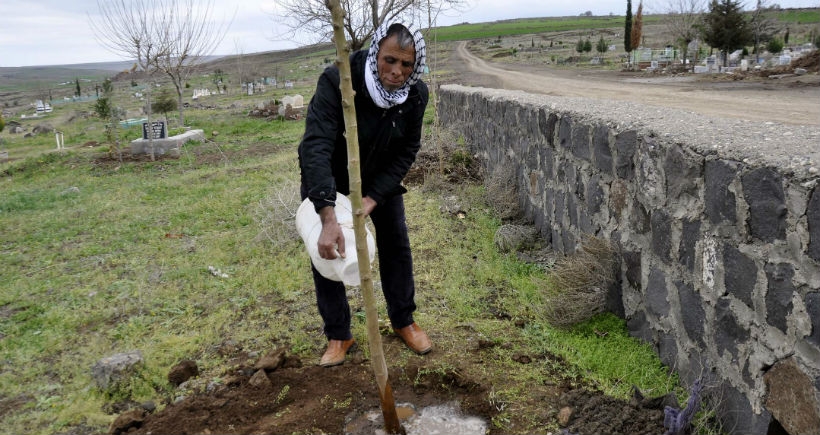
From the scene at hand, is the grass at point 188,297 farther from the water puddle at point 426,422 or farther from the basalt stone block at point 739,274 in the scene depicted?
the basalt stone block at point 739,274

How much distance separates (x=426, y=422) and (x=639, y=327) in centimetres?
133

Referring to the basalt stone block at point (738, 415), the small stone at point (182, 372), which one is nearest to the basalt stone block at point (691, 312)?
the basalt stone block at point (738, 415)

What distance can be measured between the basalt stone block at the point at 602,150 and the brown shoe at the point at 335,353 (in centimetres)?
186

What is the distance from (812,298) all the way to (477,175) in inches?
223

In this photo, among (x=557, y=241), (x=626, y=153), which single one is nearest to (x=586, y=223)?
(x=557, y=241)

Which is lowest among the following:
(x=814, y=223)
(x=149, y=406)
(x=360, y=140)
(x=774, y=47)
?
(x=149, y=406)

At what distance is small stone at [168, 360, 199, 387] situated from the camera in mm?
3158

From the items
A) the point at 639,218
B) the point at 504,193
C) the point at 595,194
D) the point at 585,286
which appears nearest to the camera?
Answer: the point at 639,218

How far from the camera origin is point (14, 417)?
2.95 meters

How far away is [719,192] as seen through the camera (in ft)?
7.41

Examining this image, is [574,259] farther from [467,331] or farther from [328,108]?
[328,108]

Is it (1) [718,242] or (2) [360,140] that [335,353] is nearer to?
(2) [360,140]

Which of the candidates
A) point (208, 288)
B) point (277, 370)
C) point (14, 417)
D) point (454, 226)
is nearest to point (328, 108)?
point (277, 370)

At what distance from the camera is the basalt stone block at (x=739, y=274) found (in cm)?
212
